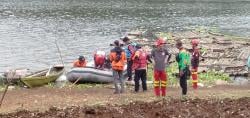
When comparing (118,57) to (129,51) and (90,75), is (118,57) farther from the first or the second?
(90,75)

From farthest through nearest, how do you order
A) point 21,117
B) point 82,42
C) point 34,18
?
point 34,18
point 82,42
point 21,117

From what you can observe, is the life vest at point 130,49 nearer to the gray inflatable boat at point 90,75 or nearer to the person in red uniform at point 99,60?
the gray inflatable boat at point 90,75

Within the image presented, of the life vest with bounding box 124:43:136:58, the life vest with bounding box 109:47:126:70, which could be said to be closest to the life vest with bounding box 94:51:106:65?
the life vest with bounding box 124:43:136:58

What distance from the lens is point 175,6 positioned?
94.6 meters

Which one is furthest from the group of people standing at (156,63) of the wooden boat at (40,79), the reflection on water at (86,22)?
the reflection on water at (86,22)

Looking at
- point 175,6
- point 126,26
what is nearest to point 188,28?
point 126,26

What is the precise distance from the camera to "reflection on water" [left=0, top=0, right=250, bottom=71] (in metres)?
44.2

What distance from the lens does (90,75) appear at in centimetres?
2395

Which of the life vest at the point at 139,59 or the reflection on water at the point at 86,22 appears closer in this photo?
the life vest at the point at 139,59

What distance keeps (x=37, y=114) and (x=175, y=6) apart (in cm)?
8251

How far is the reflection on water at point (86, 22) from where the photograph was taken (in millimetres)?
44219

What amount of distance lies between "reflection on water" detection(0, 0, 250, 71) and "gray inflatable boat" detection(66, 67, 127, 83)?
12901 millimetres

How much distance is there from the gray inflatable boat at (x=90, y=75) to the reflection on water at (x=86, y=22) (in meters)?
12.9

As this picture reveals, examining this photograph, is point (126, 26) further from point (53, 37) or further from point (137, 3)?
point (137, 3)
